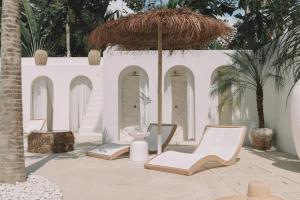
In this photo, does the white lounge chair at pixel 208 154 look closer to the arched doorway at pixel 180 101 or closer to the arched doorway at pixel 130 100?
the arched doorway at pixel 180 101

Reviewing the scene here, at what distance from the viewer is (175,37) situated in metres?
11.8

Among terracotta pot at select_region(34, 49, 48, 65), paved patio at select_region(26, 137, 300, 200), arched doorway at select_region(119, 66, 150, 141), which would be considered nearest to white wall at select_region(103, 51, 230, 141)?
arched doorway at select_region(119, 66, 150, 141)

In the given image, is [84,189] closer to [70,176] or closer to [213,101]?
[70,176]

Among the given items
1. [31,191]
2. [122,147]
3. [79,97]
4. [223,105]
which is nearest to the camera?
[31,191]

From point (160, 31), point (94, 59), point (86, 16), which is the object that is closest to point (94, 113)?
point (94, 59)

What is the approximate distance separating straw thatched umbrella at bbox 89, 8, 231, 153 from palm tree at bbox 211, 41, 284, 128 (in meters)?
1.74

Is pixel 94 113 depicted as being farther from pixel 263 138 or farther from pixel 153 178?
pixel 153 178

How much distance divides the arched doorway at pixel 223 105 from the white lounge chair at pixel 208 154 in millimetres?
4218

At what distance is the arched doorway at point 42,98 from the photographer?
2183 centimetres

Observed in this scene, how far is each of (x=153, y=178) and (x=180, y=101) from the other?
9.66 m

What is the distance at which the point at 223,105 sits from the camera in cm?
1485

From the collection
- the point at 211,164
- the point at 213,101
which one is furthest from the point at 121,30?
the point at 213,101

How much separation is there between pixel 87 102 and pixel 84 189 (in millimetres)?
15476

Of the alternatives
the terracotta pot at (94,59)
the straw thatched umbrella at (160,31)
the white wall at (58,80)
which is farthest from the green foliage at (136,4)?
the straw thatched umbrella at (160,31)
